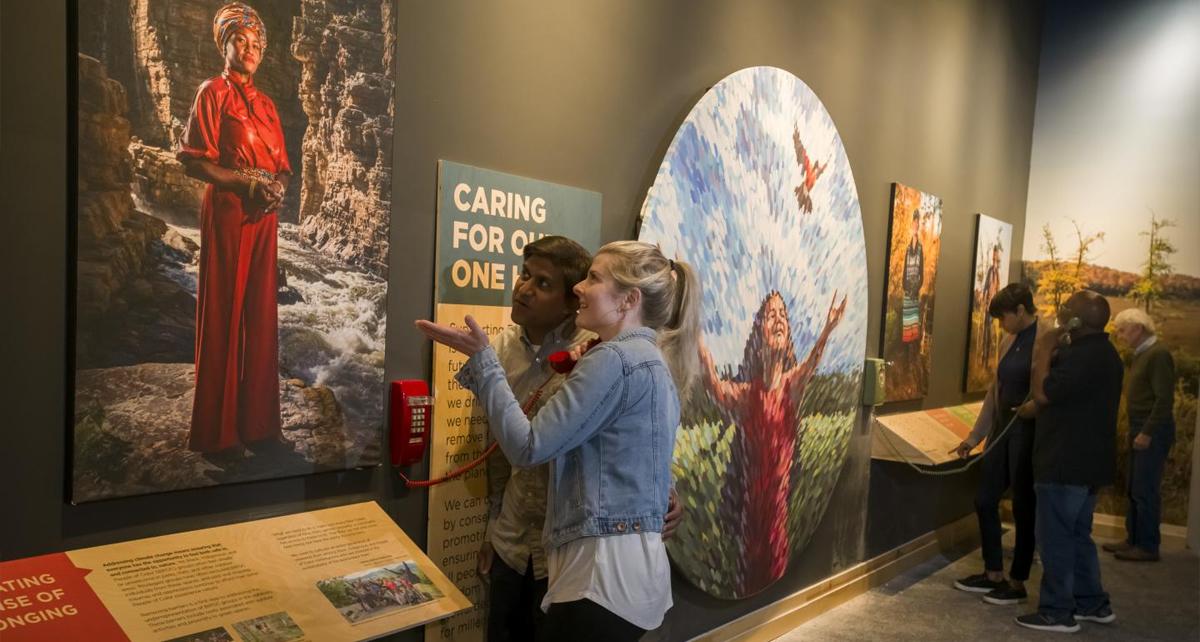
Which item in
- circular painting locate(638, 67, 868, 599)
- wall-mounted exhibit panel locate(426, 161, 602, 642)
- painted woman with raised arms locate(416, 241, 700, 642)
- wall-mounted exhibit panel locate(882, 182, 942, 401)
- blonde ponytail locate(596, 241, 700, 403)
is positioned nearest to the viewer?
painted woman with raised arms locate(416, 241, 700, 642)

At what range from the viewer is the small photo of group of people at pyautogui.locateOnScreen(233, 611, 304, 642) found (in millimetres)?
1842

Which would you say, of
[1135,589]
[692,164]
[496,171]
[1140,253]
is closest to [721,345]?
[692,164]

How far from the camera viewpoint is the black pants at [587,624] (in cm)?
195

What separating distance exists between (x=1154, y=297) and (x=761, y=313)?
444 cm

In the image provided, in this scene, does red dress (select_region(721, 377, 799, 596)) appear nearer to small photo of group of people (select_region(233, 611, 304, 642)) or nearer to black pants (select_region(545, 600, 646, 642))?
black pants (select_region(545, 600, 646, 642))

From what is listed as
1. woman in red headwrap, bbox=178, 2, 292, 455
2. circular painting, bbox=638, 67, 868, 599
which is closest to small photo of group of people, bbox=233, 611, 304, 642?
woman in red headwrap, bbox=178, 2, 292, 455

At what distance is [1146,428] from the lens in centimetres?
609

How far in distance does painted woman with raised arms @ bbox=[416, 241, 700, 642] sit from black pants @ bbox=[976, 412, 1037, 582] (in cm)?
366

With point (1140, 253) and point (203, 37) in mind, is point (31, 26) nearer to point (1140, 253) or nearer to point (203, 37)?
point (203, 37)

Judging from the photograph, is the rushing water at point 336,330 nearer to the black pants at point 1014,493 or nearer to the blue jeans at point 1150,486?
the black pants at point 1014,493

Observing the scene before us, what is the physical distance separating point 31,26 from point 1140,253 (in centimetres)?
724

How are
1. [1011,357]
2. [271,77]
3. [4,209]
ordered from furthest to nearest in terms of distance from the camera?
[1011,357]
[271,77]
[4,209]

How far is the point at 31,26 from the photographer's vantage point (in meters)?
1.70

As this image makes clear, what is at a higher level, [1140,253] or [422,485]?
[1140,253]
